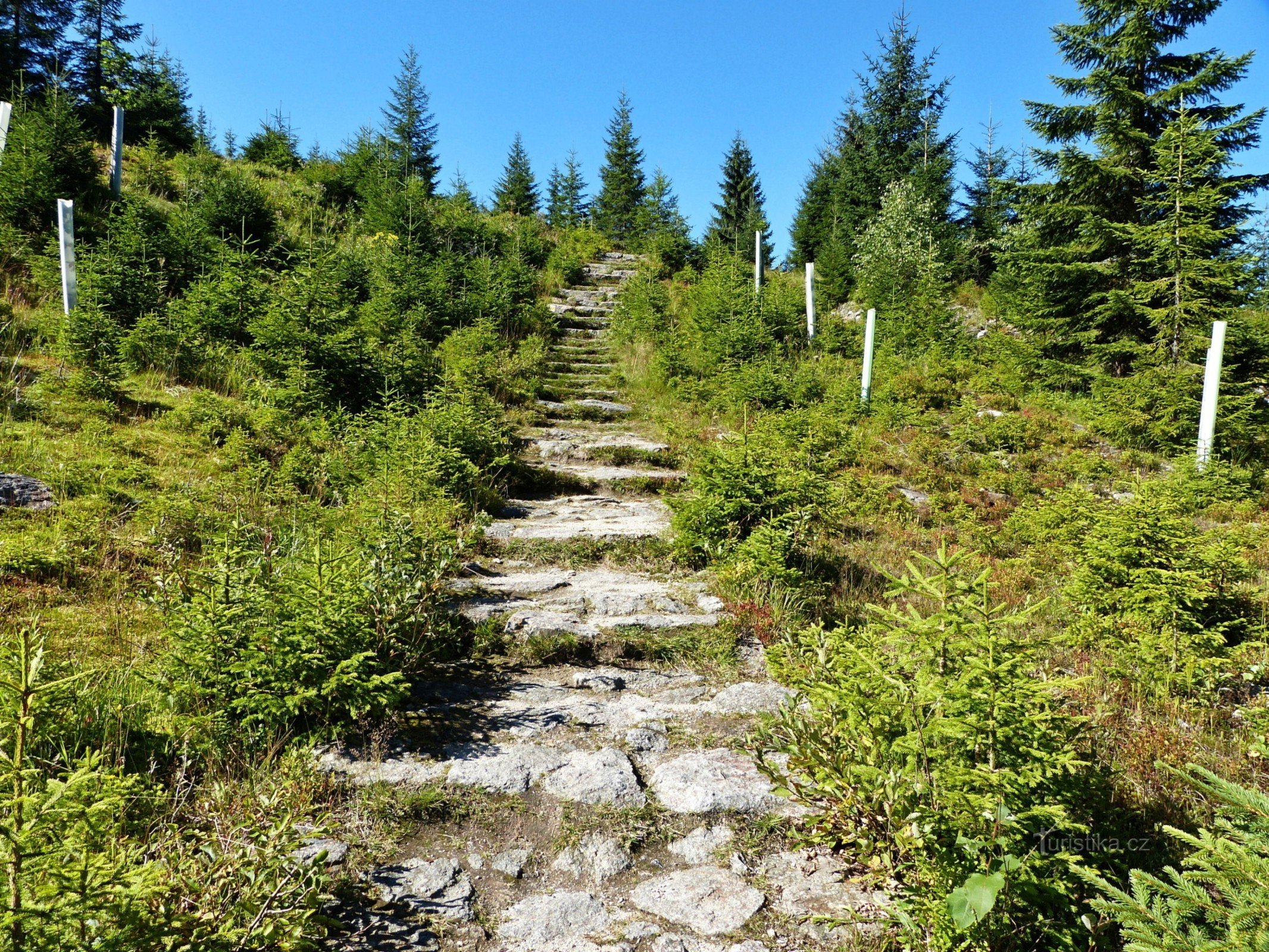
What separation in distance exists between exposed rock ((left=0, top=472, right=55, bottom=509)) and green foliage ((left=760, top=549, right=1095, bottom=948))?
542 cm

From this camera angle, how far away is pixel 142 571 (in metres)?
4.16

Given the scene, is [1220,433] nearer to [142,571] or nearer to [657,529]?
[657,529]

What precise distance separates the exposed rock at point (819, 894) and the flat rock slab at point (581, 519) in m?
3.55

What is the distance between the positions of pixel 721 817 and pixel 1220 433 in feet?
32.9

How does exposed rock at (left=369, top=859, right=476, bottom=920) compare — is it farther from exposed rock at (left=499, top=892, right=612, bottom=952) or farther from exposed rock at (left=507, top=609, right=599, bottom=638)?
exposed rock at (left=507, top=609, right=599, bottom=638)

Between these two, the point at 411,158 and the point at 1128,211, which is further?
the point at 411,158

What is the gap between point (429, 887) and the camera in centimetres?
225

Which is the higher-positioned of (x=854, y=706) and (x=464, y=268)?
(x=464, y=268)

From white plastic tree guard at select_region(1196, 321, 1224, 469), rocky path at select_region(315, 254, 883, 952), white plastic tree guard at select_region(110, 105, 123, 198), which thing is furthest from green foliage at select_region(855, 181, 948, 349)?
white plastic tree guard at select_region(110, 105, 123, 198)

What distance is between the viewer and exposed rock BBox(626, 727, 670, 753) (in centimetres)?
318

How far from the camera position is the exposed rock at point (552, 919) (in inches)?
82.8

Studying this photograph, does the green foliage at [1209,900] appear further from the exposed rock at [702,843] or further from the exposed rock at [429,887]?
the exposed rock at [429,887]

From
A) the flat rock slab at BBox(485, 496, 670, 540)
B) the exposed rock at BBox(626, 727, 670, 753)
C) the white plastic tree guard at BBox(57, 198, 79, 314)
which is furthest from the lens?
the white plastic tree guard at BBox(57, 198, 79, 314)

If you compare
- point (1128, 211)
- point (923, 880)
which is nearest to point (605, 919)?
point (923, 880)
